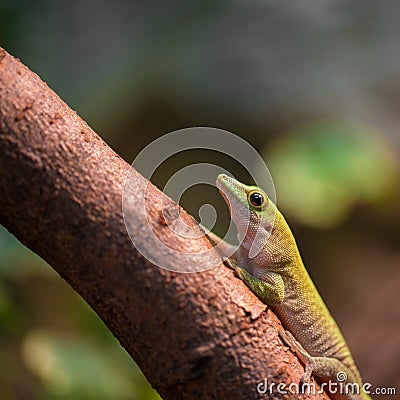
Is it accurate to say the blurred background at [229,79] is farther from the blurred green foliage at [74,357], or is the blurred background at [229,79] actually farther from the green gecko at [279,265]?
the green gecko at [279,265]

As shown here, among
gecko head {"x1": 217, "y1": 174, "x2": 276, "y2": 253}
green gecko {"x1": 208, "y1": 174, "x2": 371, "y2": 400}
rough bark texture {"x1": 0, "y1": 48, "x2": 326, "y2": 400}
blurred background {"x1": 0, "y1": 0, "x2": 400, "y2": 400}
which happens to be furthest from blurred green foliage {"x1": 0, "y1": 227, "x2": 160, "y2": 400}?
blurred background {"x1": 0, "y1": 0, "x2": 400, "y2": 400}

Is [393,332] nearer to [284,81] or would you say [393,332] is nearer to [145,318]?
[284,81]

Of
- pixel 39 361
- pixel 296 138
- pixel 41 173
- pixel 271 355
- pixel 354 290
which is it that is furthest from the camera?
pixel 354 290

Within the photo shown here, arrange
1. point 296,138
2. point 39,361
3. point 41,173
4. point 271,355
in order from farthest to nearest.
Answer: point 296,138, point 39,361, point 271,355, point 41,173

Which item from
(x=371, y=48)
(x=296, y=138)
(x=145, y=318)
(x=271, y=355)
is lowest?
(x=145, y=318)

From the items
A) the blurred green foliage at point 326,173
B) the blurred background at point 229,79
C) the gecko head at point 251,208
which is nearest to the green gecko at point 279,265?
the gecko head at point 251,208

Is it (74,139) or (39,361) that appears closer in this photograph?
(74,139)

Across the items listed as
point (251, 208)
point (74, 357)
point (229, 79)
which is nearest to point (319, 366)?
point (251, 208)

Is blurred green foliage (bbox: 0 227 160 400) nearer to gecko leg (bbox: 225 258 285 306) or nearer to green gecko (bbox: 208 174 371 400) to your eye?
green gecko (bbox: 208 174 371 400)

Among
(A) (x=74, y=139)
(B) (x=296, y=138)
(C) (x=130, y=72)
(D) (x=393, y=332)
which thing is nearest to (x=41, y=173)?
(A) (x=74, y=139)
